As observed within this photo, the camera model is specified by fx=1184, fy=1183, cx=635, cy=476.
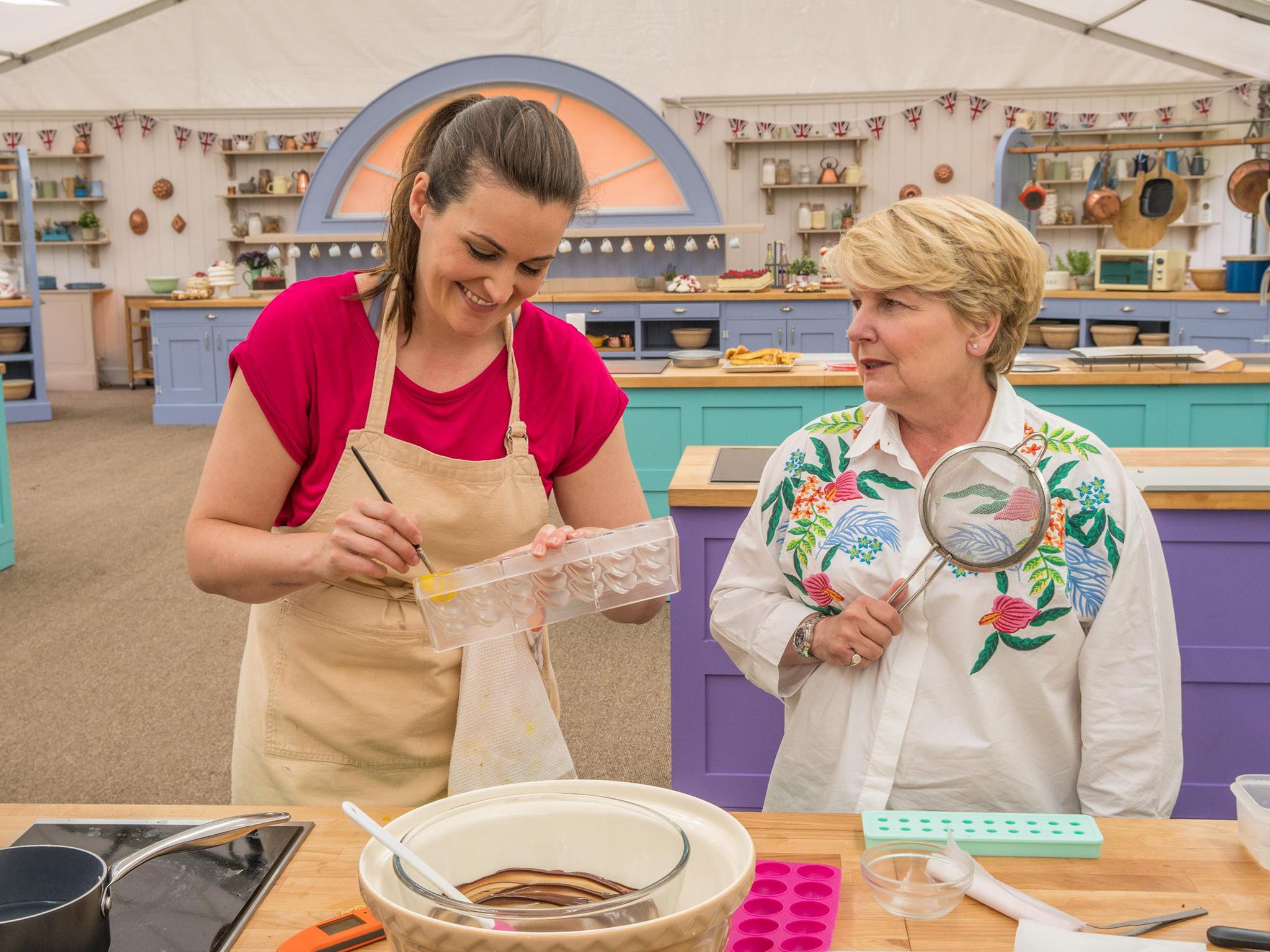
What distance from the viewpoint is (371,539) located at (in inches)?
48.3

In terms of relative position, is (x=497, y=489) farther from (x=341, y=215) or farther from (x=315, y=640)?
(x=341, y=215)

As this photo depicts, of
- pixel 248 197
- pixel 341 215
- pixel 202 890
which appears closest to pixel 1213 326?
pixel 341 215

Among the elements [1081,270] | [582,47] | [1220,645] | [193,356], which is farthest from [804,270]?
[1220,645]

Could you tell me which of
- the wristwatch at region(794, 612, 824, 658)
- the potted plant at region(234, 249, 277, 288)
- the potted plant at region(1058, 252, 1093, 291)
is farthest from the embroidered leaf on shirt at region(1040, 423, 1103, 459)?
the potted plant at region(234, 249, 277, 288)

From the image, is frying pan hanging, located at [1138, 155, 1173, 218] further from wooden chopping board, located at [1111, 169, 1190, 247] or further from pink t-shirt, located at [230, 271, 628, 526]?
pink t-shirt, located at [230, 271, 628, 526]

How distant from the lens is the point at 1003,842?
110cm

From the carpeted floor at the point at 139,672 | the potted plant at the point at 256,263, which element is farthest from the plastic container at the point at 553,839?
the potted plant at the point at 256,263

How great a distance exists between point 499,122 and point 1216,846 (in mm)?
1051

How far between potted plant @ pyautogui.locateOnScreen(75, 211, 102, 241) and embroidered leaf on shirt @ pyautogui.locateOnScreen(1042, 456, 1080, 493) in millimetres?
12452

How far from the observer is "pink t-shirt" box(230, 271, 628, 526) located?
4.58 ft

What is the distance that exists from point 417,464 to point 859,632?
61 cm

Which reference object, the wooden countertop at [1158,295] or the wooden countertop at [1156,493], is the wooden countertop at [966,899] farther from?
the wooden countertop at [1158,295]

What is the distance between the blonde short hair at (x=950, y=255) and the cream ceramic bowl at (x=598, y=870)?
3.04 ft

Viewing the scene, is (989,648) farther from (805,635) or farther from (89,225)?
(89,225)
